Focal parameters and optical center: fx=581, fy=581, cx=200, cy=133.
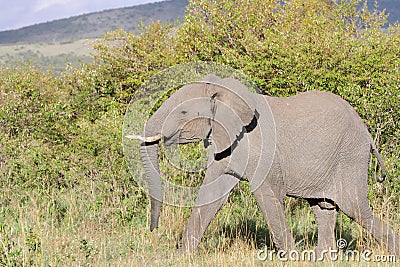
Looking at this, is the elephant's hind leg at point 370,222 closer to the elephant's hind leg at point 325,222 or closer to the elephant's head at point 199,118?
the elephant's hind leg at point 325,222

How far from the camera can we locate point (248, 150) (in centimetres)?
475

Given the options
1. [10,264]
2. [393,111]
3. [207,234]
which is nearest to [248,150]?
[207,234]

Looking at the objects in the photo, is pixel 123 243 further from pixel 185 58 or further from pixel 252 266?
pixel 185 58

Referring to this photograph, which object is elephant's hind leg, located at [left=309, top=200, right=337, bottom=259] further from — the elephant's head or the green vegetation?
the elephant's head

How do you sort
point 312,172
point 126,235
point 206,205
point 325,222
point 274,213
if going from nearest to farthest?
point 274,213, point 312,172, point 206,205, point 325,222, point 126,235

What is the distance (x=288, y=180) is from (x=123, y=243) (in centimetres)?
177

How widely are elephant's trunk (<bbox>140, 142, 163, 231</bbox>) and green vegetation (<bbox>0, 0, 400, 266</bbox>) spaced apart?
500 millimetres

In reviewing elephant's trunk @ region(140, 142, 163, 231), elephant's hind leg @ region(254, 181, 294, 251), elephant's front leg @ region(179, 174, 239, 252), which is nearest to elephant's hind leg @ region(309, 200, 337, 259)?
elephant's hind leg @ region(254, 181, 294, 251)

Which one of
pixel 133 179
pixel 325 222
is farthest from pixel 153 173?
pixel 133 179

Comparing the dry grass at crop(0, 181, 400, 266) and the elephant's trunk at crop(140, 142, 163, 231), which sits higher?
the elephant's trunk at crop(140, 142, 163, 231)

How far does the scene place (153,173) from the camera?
181 inches

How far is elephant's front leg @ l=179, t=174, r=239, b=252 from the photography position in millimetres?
5070

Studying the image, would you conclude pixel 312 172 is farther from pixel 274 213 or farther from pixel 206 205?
pixel 206 205

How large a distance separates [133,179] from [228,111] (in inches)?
106
